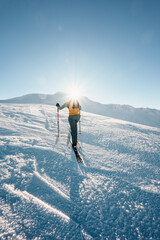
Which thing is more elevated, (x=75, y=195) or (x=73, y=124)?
(x=73, y=124)

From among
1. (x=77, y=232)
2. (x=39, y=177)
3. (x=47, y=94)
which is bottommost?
(x=77, y=232)

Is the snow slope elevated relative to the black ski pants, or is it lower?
lower

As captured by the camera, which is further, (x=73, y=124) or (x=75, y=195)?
(x=73, y=124)

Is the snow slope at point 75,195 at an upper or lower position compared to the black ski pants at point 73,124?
lower

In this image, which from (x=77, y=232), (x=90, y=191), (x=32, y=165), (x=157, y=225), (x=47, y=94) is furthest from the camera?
(x=47, y=94)

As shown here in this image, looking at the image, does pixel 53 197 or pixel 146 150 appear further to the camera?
pixel 146 150

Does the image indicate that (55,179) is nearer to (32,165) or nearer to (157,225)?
(32,165)

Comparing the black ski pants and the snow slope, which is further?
the black ski pants

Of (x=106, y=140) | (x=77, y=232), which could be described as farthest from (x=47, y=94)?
(x=77, y=232)

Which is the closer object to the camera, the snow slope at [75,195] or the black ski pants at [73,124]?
the snow slope at [75,195]

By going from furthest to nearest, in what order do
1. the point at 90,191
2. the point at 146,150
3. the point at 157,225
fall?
the point at 146,150 < the point at 90,191 < the point at 157,225

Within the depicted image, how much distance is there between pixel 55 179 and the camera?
272 cm

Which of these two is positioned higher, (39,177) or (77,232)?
(39,177)

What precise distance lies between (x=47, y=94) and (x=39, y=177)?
189 ft
